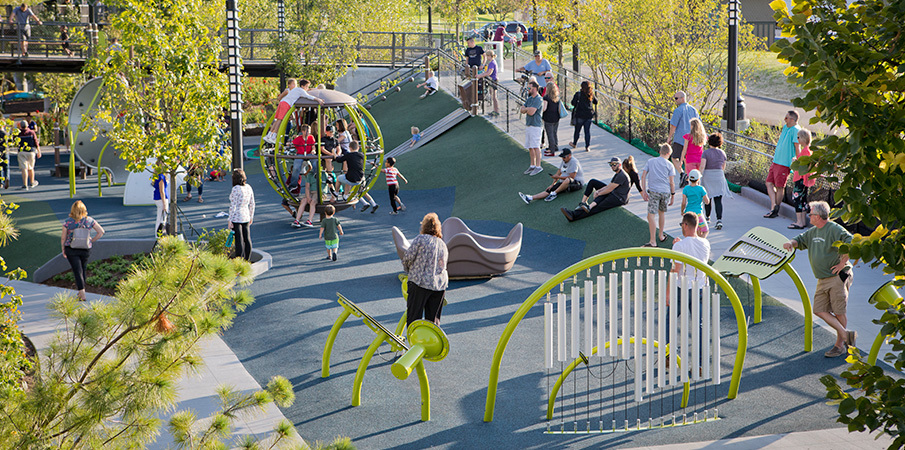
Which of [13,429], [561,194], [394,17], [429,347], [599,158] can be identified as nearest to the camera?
[13,429]

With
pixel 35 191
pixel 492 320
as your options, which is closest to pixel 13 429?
pixel 492 320

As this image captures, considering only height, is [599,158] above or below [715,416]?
above

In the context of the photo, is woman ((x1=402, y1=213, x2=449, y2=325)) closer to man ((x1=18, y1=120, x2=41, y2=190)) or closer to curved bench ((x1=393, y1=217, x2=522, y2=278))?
curved bench ((x1=393, y1=217, x2=522, y2=278))

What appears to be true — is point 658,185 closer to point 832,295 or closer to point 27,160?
point 832,295

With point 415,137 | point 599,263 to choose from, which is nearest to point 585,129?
point 415,137

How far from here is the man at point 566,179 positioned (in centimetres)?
1595

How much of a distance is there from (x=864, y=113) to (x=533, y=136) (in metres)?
14.3

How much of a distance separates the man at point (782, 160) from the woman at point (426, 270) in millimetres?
6966

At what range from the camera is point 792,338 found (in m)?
9.74

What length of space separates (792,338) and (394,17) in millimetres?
31806

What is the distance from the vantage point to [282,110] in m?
17.6

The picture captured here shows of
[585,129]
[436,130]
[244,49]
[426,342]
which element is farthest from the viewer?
[244,49]

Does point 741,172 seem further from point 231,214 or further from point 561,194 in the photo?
point 231,214

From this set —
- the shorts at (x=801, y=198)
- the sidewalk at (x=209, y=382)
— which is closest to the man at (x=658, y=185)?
the shorts at (x=801, y=198)
